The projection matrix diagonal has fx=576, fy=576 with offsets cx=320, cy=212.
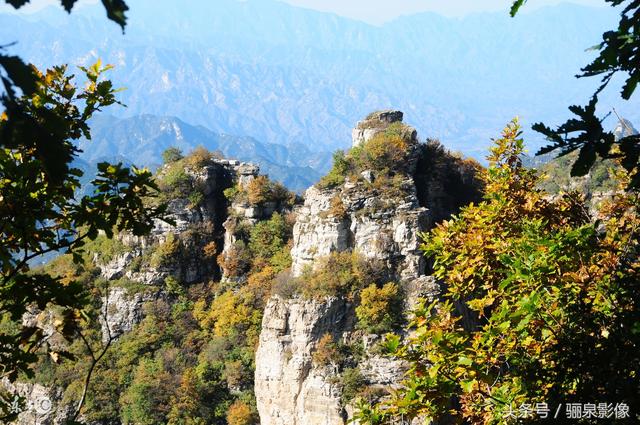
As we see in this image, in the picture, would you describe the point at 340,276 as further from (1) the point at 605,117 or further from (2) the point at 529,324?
(1) the point at 605,117

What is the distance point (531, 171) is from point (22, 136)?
260 inches

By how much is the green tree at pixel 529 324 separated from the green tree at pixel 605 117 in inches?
44.6

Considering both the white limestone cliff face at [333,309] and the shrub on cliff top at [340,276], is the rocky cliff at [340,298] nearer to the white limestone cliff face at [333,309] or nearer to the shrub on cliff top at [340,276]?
the white limestone cliff face at [333,309]

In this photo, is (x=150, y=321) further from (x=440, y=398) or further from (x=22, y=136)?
(x=22, y=136)

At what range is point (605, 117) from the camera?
8.39 feet

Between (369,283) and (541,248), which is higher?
(369,283)

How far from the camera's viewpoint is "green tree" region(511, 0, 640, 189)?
8.22 feet

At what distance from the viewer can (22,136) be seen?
1541 mm

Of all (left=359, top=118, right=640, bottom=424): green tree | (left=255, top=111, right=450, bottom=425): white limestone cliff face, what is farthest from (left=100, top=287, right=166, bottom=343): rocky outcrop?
(left=359, top=118, right=640, bottom=424): green tree

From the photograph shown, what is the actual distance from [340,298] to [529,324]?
15.0 m

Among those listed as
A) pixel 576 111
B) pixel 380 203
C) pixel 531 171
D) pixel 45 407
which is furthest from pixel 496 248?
pixel 45 407

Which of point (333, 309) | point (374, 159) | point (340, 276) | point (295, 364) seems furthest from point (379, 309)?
point (374, 159)

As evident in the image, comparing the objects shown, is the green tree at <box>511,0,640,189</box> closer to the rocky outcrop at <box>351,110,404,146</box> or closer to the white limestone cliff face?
the white limestone cliff face

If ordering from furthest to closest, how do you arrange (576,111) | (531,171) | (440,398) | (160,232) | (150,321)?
(160,232)
(150,321)
(531,171)
(440,398)
(576,111)
